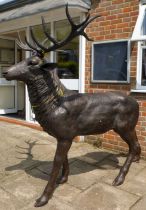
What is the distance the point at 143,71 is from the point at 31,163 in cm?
258

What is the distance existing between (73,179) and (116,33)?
285 centimetres

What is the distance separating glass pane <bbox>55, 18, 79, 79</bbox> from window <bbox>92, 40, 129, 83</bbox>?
2.43 ft

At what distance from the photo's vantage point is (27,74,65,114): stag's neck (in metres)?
3.36

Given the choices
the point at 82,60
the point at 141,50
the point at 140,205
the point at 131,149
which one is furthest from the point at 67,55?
the point at 140,205

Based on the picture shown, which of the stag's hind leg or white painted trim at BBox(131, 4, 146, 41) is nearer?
the stag's hind leg

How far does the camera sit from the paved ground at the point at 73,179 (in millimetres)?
3412

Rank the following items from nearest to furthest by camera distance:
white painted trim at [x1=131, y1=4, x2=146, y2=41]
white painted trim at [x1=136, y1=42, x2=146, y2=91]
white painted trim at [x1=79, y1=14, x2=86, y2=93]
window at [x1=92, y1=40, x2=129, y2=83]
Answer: white painted trim at [x1=131, y1=4, x2=146, y2=41]
white painted trim at [x1=136, y1=42, x2=146, y2=91]
window at [x1=92, y1=40, x2=129, y2=83]
white painted trim at [x1=79, y1=14, x2=86, y2=93]

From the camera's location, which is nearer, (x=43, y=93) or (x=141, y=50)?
(x=43, y=93)

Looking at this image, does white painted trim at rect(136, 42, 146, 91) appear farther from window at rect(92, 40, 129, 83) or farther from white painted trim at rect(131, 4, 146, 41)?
white painted trim at rect(131, 4, 146, 41)

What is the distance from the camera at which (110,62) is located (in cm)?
534

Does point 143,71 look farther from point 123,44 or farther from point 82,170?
point 82,170

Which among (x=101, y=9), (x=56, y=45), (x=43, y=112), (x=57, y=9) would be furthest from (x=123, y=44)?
(x=43, y=112)

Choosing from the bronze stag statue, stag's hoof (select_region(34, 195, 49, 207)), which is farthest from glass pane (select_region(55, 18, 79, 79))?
stag's hoof (select_region(34, 195, 49, 207))

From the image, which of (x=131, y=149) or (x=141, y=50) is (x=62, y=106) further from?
(x=141, y=50)
